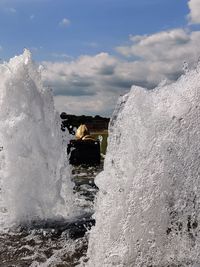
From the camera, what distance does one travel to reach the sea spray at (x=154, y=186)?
7602 millimetres

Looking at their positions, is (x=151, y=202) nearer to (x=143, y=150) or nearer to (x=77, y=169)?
(x=143, y=150)

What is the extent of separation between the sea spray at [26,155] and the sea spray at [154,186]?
13.2ft

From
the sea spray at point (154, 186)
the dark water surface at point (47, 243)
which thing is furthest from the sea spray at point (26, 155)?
the sea spray at point (154, 186)

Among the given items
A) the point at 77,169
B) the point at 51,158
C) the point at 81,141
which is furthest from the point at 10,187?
the point at 81,141

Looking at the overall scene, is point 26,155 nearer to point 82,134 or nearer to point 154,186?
point 154,186

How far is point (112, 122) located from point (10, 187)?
4414mm

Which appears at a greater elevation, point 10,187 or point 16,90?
point 16,90

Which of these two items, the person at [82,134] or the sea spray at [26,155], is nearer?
the sea spray at [26,155]

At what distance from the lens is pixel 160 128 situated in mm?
7688

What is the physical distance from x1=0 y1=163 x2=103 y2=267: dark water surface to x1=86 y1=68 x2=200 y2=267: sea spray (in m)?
1.13

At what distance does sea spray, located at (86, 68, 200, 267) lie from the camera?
7602 mm

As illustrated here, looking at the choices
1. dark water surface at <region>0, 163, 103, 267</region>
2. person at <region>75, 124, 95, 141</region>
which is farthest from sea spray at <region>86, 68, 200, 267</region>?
person at <region>75, 124, 95, 141</region>

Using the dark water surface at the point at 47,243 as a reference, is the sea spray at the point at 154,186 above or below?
above

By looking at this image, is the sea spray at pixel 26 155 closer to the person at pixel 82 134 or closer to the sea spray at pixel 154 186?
the sea spray at pixel 154 186
